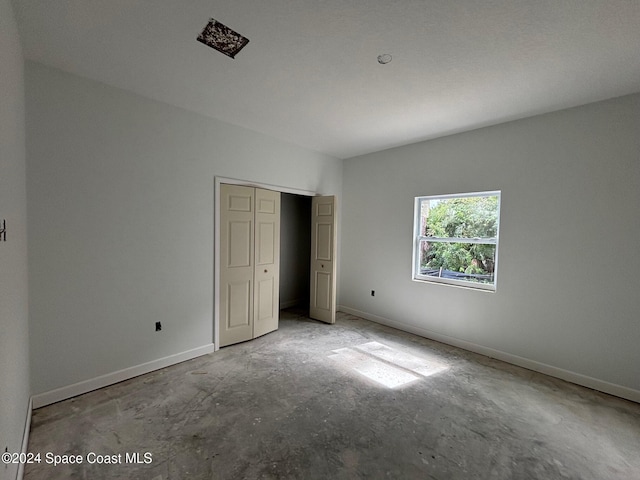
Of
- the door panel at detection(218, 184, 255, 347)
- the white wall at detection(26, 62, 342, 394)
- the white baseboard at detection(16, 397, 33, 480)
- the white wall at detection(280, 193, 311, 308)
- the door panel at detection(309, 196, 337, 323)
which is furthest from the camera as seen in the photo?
the white wall at detection(280, 193, 311, 308)

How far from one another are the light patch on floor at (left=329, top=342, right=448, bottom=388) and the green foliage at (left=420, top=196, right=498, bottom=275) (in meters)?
1.37

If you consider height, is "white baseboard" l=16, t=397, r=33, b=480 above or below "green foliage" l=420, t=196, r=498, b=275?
below

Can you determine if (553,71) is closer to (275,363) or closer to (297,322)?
(275,363)

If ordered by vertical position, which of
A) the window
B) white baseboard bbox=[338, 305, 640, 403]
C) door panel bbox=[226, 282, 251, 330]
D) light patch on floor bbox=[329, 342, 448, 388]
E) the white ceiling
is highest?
the white ceiling

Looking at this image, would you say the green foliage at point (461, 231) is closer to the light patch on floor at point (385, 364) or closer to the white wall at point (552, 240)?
the white wall at point (552, 240)

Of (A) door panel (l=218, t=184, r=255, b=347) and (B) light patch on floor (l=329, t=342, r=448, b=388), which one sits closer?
(B) light patch on floor (l=329, t=342, r=448, b=388)

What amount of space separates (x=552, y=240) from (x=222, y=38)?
11.9 feet

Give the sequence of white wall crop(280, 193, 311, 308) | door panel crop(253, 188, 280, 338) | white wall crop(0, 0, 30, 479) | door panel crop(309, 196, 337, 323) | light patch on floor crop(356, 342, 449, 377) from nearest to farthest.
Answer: white wall crop(0, 0, 30, 479)
light patch on floor crop(356, 342, 449, 377)
door panel crop(253, 188, 280, 338)
door panel crop(309, 196, 337, 323)
white wall crop(280, 193, 311, 308)

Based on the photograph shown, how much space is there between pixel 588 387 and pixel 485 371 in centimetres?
90

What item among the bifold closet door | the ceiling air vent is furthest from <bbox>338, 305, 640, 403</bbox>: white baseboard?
the ceiling air vent

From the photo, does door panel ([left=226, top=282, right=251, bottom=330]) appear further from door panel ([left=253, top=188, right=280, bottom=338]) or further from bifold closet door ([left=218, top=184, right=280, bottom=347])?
door panel ([left=253, top=188, right=280, bottom=338])

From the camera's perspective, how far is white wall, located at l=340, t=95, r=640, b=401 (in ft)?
8.41

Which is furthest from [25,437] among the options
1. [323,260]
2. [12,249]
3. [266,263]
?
[323,260]

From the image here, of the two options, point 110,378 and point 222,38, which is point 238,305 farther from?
point 222,38
